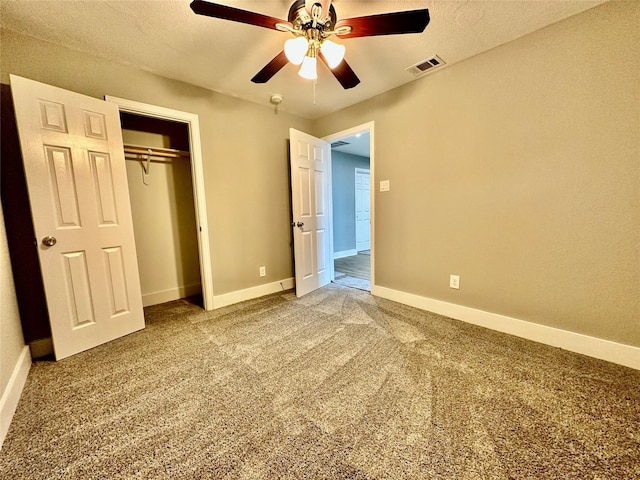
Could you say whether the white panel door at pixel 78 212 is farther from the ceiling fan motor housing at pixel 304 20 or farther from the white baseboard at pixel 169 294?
the ceiling fan motor housing at pixel 304 20

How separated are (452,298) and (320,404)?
170cm

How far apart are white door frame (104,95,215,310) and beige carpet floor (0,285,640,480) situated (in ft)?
2.33

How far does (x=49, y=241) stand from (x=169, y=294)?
148cm

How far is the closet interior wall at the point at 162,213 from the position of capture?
2830mm

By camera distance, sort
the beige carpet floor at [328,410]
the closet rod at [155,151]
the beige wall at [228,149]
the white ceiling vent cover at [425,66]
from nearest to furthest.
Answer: the beige carpet floor at [328,410]
the beige wall at [228,149]
the white ceiling vent cover at [425,66]
the closet rod at [155,151]

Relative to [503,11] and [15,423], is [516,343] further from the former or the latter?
[15,423]

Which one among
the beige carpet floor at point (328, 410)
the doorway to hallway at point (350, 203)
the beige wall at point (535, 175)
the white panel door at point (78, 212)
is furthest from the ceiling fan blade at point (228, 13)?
the doorway to hallway at point (350, 203)

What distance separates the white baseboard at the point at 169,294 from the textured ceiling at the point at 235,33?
236cm

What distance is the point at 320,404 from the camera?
1365 mm

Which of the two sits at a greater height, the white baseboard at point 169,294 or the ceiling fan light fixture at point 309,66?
the ceiling fan light fixture at point 309,66

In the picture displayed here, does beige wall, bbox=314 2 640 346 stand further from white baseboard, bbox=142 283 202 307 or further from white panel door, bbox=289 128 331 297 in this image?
white baseboard, bbox=142 283 202 307

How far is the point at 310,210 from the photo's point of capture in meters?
3.21

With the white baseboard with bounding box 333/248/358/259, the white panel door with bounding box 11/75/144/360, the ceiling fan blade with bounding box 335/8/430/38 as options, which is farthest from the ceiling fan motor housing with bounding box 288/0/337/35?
the white baseboard with bounding box 333/248/358/259

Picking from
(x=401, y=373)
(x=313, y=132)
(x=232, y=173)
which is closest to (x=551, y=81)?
(x=401, y=373)
